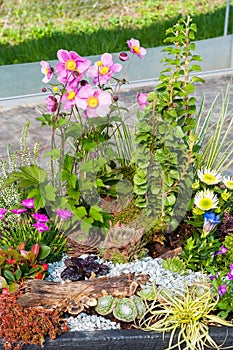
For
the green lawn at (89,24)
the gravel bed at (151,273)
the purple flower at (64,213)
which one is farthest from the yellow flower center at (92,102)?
the green lawn at (89,24)

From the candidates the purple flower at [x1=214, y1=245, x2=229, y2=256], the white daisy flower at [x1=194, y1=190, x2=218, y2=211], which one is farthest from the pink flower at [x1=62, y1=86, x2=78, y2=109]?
the purple flower at [x1=214, y1=245, x2=229, y2=256]

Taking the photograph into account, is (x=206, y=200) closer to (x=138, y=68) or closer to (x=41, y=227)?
(x=41, y=227)

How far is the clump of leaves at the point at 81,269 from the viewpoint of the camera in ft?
8.91

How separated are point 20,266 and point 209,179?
912 mm

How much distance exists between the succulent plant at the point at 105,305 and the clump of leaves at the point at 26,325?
0.16m

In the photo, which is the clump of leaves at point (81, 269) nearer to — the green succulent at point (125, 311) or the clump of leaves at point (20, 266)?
the clump of leaves at point (20, 266)

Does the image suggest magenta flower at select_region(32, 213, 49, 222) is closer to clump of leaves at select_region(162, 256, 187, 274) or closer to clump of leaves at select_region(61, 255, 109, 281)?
clump of leaves at select_region(61, 255, 109, 281)

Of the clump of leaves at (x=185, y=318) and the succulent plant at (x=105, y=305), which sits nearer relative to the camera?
the clump of leaves at (x=185, y=318)

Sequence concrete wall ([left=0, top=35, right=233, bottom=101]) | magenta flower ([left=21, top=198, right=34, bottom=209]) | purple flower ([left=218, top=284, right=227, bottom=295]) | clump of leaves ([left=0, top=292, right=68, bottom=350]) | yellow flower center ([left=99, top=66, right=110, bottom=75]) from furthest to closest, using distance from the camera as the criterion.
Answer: concrete wall ([left=0, top=35, right=233, bottom=101]), magenta flower ([left=21, top=198, right=34, bottom=209]), yellow flower center ([left=99, top=66, right=110, bottom=75]), purple flower ([left=218, top=284, right=227, bottom=295]), clump of leaves ([left=0, top=292, right=68, bottom=350])

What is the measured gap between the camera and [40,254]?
107 inches

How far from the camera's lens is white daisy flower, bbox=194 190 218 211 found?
273cm

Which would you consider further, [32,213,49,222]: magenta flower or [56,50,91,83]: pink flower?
[32,213,49,222]: magenta flower

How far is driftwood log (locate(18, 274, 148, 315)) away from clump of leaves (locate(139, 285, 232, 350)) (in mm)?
129

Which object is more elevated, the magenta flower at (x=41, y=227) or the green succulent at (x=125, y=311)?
A: the magenta flower at (x=41, y=227)
